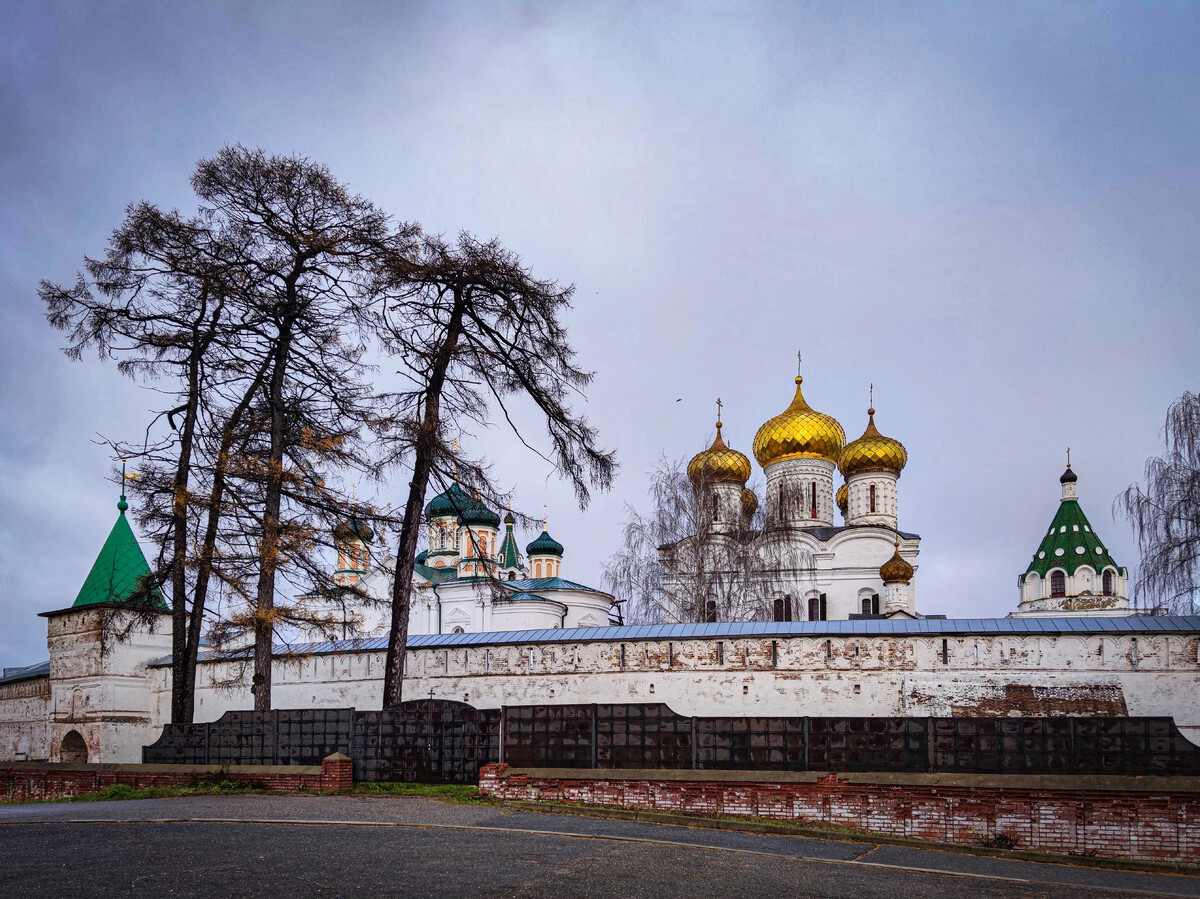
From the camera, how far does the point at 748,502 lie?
2872 centimetres

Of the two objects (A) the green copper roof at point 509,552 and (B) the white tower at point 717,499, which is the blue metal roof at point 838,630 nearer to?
(B) the white tower at point 717,499

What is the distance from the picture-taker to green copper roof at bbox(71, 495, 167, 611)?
20984 millimetres

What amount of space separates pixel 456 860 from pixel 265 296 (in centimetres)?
1122

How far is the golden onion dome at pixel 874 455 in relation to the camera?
3709 cm

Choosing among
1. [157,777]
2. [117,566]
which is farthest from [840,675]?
[117,566]

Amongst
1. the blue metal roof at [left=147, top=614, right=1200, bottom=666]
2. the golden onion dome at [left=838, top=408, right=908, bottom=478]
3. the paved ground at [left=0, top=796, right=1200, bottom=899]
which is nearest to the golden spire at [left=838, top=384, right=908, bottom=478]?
the golden onion dome at [left=838, top=408, right=908, bottom=478]

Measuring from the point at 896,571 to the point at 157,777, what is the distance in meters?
23.6

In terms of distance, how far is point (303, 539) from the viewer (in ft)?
49.5

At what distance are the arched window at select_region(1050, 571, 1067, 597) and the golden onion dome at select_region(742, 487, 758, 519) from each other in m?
23.0

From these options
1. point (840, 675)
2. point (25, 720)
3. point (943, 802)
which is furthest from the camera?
point (25, 720)

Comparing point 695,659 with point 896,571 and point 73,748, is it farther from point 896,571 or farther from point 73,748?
point 896,571

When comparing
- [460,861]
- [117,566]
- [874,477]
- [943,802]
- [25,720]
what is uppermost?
[874,477]

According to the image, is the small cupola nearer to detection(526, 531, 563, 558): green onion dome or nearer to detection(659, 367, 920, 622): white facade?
detection(526, 531, 563, 558): green onion dome

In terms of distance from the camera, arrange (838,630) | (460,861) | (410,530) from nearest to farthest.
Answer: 1. (460,861)
2. (410,530)
3. (838,630)
